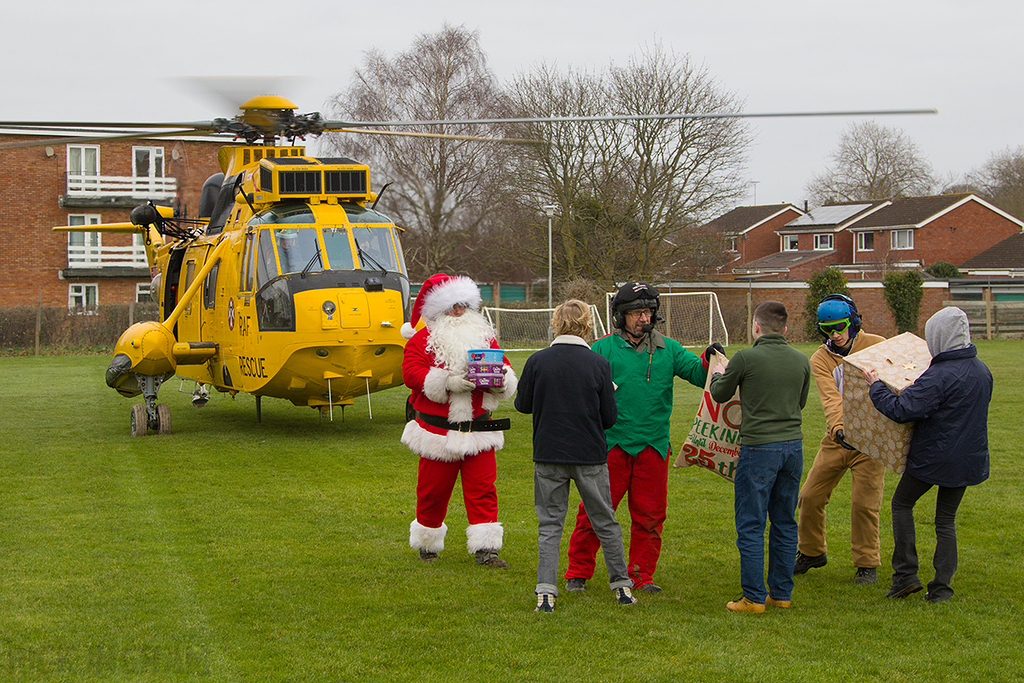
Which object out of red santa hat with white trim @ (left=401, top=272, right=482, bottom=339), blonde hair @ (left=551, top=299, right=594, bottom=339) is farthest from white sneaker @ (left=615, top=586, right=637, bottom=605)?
red santa hat with white trim @ (left=401, top=272, right=482, bottom=339)

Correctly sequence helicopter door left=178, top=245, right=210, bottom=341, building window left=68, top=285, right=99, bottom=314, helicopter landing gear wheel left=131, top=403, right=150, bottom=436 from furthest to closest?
building window left=68, top=285, right=99, bottom=314 < helicopter door left=178, top=245, right=210, bottom=341 < helicopter landing gear wheel left=131, top=403, right=150, bottom=436

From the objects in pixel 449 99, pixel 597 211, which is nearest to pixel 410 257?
pixel 449 99

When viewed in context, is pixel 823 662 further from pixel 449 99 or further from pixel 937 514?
pixel 449 99

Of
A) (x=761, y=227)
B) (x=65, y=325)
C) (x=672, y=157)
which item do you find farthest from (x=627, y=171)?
(x=761, y=227)

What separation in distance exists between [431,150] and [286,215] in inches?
1197

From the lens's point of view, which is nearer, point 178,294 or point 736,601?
point 736,601

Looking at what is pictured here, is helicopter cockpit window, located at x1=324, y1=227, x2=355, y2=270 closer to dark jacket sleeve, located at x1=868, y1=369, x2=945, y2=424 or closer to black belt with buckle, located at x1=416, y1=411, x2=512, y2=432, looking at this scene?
black belt with buckle, located at x1=416, y1=411, x2=512, y2=432

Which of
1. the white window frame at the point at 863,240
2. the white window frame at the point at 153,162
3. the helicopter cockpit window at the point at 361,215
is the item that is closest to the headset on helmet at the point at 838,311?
Result: the helicopter cockpit window at the point at 361,215

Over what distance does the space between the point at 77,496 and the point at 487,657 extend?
5646 millimetres

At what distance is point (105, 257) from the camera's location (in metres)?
40.2

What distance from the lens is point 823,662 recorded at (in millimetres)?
4699

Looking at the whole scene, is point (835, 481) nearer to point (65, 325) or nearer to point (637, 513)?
point (637, 513)

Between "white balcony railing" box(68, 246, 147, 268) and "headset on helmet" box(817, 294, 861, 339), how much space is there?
3837cm

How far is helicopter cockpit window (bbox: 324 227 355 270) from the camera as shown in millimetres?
11992
